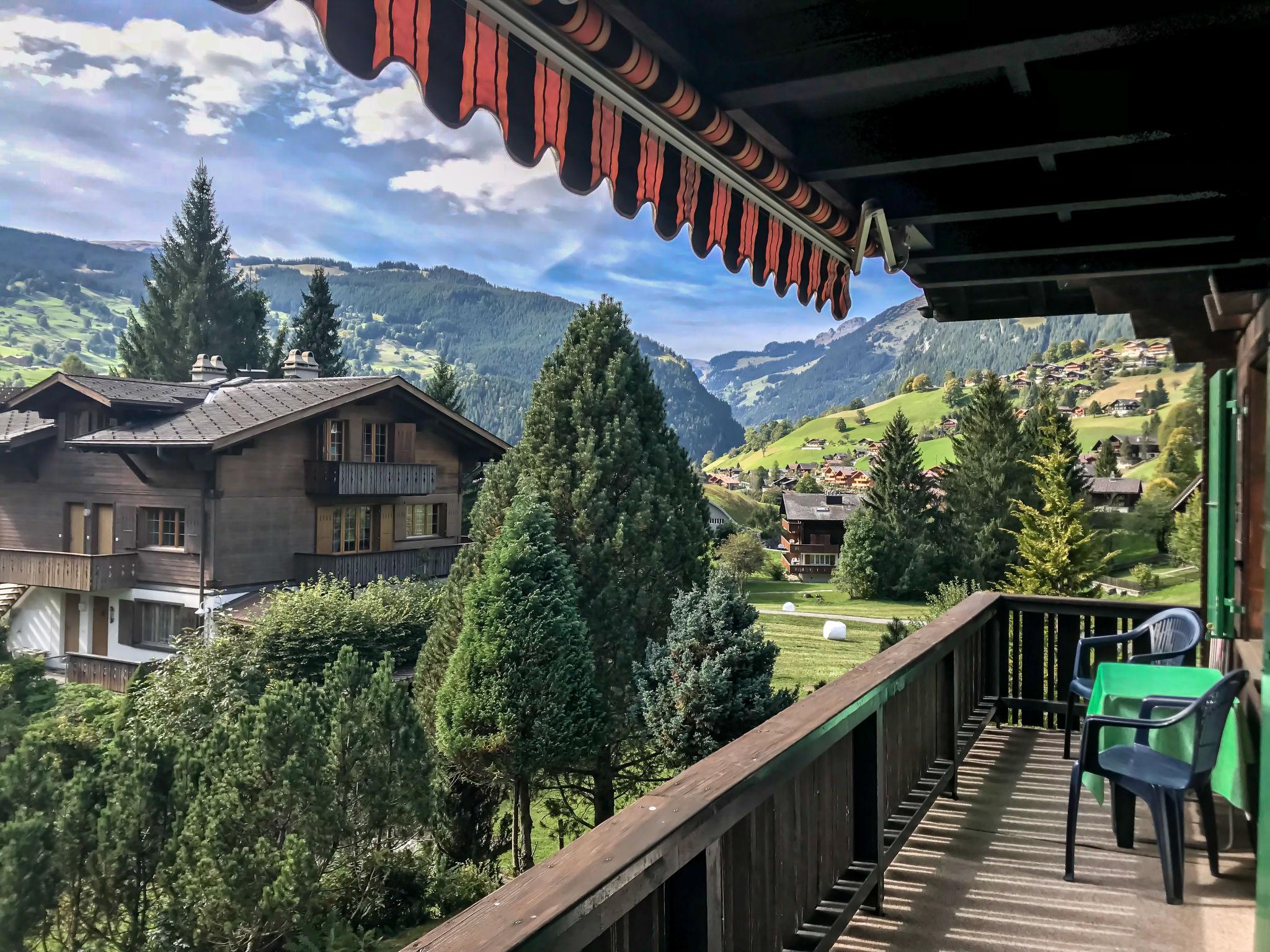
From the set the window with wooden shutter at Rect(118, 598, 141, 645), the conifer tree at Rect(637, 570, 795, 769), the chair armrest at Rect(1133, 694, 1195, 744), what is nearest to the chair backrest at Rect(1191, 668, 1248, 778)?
the chair armrest at Rect(1133, 694, 1195, 744)

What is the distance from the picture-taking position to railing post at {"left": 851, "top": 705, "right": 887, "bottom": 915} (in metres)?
2.48

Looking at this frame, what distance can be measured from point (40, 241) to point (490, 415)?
47.9 meters

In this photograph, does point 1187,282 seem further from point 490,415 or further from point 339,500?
point 490,415

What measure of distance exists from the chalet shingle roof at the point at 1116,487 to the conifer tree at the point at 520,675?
33.3m

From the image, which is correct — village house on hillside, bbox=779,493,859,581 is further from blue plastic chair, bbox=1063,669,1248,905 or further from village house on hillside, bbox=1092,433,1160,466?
blue plastic chair, bbox=1063,669,1248,905

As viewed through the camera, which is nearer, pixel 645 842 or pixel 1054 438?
pixel 645 842

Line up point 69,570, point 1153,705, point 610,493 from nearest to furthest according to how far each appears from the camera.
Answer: point 1153,705 → point 610,493 → point 69,570

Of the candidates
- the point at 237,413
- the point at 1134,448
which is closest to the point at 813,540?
the point at 1134,448

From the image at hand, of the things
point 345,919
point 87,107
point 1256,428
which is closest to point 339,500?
point 345,919

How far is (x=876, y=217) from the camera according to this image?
232cm

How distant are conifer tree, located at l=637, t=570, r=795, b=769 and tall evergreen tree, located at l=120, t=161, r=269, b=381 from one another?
1135 inches

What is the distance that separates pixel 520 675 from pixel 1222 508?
28.3 ft

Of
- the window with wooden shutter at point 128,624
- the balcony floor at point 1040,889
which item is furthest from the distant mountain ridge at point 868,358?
the balcony floor at point 1040,889

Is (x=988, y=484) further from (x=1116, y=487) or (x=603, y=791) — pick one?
(x=603, y=791)
